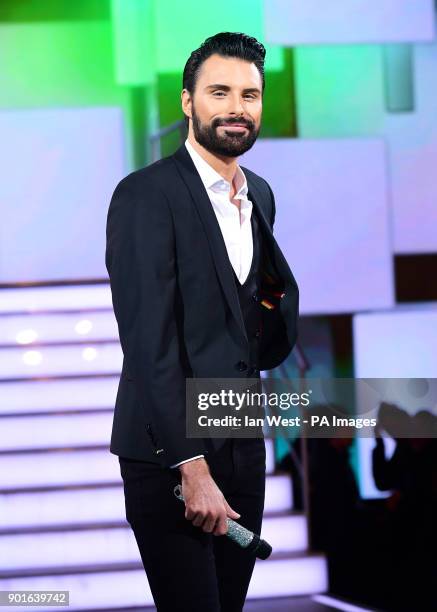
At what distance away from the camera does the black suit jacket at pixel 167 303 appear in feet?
4.86

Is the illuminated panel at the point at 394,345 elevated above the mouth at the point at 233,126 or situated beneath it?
situated beneath

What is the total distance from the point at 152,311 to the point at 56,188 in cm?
412

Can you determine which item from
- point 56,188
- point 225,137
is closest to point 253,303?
point 225,137

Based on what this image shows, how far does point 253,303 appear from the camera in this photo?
1.65 m

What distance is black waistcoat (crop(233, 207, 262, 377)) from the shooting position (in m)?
1.63

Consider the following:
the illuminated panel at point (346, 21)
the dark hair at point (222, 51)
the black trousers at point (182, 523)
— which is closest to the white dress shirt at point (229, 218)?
the dark hair at point (222, 51)

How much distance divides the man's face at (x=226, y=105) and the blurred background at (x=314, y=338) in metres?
2.23

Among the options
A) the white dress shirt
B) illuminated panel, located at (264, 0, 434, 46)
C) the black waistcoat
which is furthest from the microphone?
illuminated panel, located at (264, 0, 434, 46)

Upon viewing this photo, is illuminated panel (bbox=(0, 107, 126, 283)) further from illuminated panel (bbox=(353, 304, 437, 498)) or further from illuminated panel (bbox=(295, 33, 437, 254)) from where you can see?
illuminated panel (bbox=(353, 304, 437, 498))

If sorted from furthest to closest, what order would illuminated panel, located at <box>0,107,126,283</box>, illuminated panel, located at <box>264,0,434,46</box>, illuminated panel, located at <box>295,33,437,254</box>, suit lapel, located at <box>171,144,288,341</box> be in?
illuminated panel, located at <box>0,107,126,283</box> → illuminated panel, located at <box>295,33,437,254</box> → illuminated panel, located at <box>264,0,434,46</box> → suit lapel, located at <box>171,144,288,341</box>

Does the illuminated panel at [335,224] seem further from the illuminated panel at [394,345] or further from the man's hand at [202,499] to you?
the man's hand at [202,499]

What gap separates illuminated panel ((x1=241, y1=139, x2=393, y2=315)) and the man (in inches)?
103

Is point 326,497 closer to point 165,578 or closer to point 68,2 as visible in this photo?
point 165,578

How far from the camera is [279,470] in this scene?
4.10 metres
